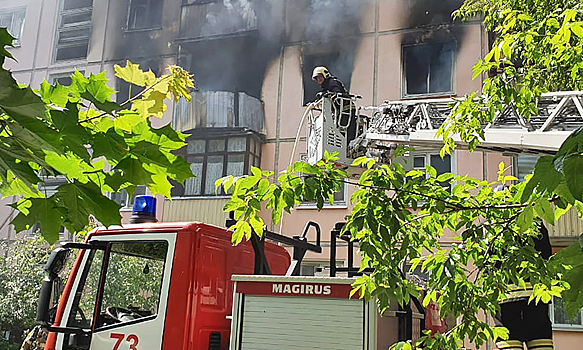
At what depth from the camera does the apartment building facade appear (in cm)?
1314

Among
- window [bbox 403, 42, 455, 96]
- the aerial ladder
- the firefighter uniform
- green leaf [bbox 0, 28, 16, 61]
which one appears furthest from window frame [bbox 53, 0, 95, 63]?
green leaf [bbox 0, 28, 16, 61]

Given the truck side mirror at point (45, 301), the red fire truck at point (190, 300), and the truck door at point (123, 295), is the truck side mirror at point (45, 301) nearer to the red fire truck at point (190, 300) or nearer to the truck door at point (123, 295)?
the red fire truck at point (190, 300)

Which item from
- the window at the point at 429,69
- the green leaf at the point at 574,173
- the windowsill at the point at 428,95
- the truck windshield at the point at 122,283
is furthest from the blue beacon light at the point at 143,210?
the window at the point at 429,69

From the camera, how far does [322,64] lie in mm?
14359

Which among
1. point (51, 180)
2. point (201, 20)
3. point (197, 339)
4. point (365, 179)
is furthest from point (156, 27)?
point (51, 180)

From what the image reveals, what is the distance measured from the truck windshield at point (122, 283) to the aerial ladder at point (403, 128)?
2.33 metres

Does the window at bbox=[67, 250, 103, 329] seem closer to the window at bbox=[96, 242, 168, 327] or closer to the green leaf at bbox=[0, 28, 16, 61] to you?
the window at bbox=[96, 242, 168, 327]

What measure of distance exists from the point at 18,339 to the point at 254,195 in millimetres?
12502

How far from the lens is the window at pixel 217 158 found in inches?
558

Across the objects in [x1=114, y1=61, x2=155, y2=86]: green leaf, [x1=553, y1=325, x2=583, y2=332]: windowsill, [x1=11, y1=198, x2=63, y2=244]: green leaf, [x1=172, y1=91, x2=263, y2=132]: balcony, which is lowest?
[x1=553, y1=325, x2=583, y2=332]: windowsill

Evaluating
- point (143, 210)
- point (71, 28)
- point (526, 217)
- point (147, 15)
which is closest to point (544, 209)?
point (526, 217)

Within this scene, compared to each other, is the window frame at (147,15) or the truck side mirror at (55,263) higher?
the window frame at (147,15)

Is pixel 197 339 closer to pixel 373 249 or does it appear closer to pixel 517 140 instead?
pixel 373 249

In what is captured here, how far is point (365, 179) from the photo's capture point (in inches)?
97.1
